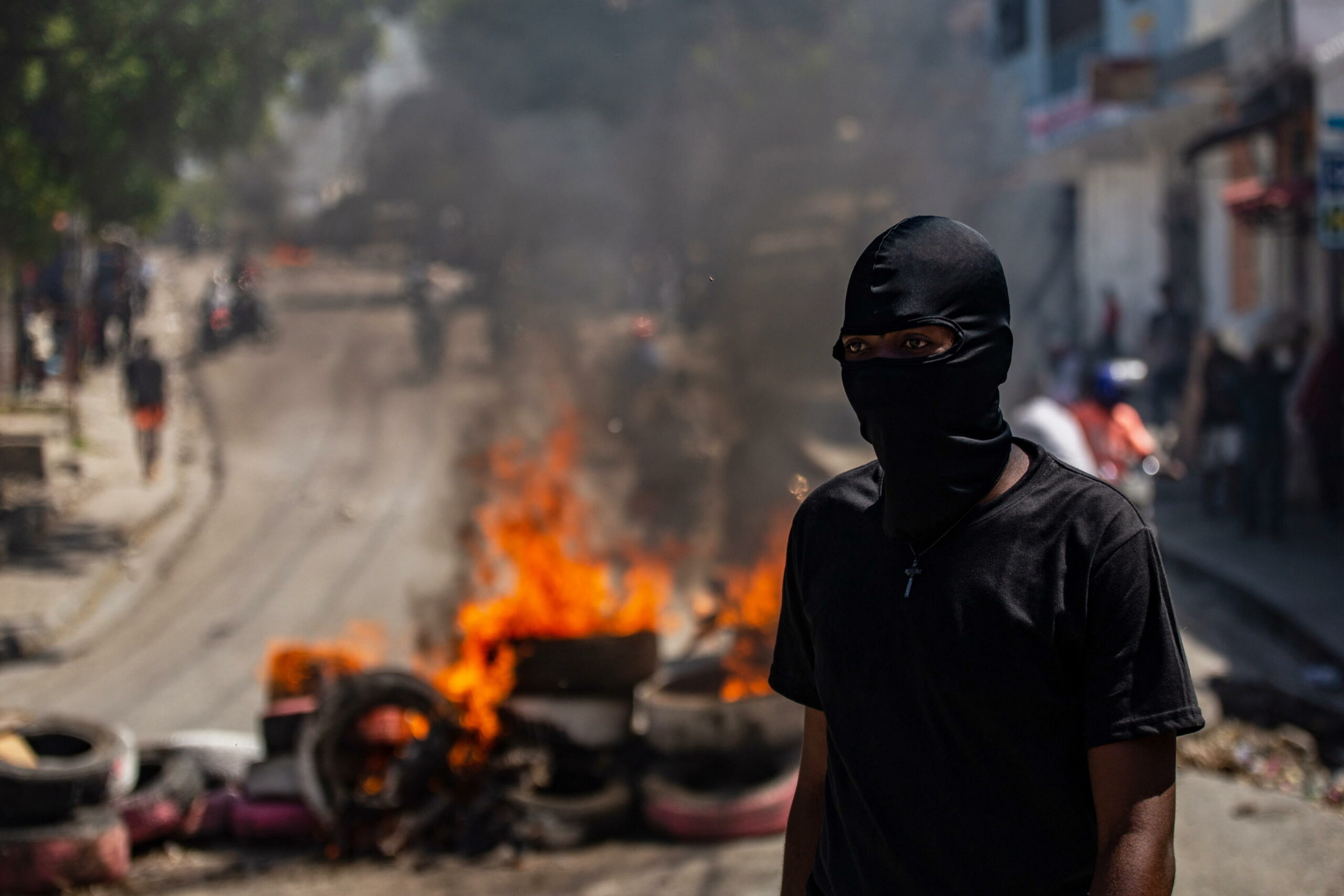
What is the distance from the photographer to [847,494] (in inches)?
77.8

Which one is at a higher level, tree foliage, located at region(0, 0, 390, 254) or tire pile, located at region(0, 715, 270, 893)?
tree foliage, located at region(0, 0, 390, 254)

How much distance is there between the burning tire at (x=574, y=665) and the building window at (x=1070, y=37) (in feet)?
70.9

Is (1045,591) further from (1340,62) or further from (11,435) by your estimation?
(11,435)

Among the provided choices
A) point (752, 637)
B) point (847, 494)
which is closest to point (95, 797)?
point (752, 637)

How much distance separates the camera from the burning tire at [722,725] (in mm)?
5723

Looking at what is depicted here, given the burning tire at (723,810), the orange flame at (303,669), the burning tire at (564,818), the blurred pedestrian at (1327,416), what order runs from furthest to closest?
the blurred pedestrian at (1327,416), the orange flame at (303,669), the burning tire at (564,818), the burning tire at (723,810)

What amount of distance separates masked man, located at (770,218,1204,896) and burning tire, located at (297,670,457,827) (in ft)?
13.5

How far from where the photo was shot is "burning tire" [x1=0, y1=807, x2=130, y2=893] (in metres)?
5.42

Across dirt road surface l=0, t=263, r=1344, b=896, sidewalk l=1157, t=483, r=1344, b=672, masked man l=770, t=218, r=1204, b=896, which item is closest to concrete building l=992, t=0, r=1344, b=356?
sidewalk l=1157, t=483, r=1344, b=672

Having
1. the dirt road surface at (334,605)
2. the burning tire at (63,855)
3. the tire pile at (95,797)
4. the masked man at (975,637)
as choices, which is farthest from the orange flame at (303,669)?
the masked man at (975,637)

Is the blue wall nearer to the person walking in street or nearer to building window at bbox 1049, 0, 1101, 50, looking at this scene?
building window at bbox 1049, 0, 1101, 50

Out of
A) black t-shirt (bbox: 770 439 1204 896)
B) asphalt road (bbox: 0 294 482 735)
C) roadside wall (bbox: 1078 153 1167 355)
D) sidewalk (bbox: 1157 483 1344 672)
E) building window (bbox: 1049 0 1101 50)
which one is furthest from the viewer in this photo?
building window (bbox: 1049 0 1101 50)

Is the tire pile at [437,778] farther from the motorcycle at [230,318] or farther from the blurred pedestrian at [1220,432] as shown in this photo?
the motorcycle at [230,318]

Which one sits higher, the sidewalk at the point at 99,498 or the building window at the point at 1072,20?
the building window at the point at 1072,20
